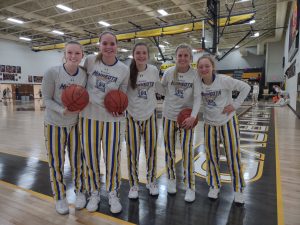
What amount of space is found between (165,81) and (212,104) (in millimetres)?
494

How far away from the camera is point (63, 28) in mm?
15805

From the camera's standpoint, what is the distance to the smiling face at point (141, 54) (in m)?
2.16

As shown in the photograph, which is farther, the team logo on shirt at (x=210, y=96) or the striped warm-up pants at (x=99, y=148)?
the team logo on shirt at (x=210, y=96)

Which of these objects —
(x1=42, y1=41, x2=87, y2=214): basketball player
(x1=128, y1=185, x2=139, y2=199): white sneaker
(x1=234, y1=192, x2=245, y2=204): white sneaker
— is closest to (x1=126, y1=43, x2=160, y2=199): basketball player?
(x1=128, y1=185, x2=139, y2=199): white sneaker

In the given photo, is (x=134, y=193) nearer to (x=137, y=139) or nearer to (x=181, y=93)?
(x=137, y=139)

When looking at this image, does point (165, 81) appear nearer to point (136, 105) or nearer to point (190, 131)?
point (136, 105)

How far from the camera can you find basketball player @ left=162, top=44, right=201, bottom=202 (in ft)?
7.16

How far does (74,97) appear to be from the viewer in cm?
184

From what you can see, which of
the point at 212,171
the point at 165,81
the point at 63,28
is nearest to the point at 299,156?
the point at 212,171

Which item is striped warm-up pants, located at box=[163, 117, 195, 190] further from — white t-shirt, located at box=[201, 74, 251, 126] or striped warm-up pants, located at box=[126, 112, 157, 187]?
white t-shirt, located at box=[201, 74, 251, 126]

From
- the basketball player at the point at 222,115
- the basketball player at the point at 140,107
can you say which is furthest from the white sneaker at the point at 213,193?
the basketball player at the point at 140,107

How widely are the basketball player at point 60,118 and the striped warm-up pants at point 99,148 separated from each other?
0.12 metres

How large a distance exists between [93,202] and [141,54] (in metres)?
1.37

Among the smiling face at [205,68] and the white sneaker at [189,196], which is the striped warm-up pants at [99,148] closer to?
the white sneaker at [189,196]
